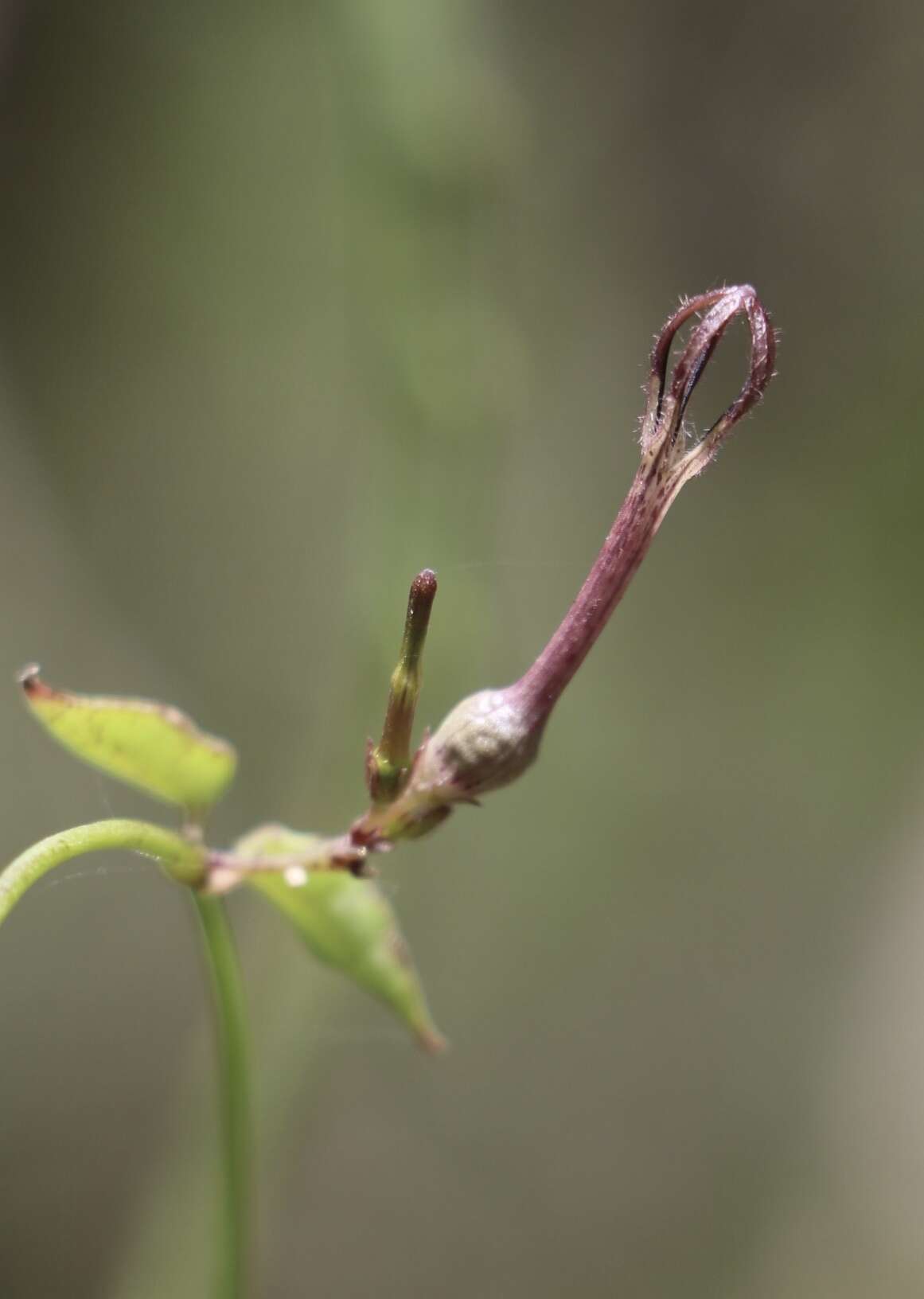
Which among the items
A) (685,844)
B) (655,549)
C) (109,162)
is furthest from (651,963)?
(109,162)

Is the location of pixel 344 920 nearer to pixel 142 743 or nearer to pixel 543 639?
pixel 142 743

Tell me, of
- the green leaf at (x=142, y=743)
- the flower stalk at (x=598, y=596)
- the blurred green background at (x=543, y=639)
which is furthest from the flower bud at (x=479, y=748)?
the blurred green background at (x=543, y=639)

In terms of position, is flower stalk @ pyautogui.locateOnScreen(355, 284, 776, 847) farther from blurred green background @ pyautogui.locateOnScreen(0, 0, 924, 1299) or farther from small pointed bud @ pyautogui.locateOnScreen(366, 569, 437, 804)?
blurred green background @ pyautogui.locateOnScreen(0, 0, 924, 1299)

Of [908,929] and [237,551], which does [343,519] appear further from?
[908,929]

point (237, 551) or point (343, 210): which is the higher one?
point (343, 210)

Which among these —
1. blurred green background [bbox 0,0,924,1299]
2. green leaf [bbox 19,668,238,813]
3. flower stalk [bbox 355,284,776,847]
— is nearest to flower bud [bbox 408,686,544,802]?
flower stalk [bbox 355,284,776,847]

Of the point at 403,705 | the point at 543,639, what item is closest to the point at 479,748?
the point at 403,705
